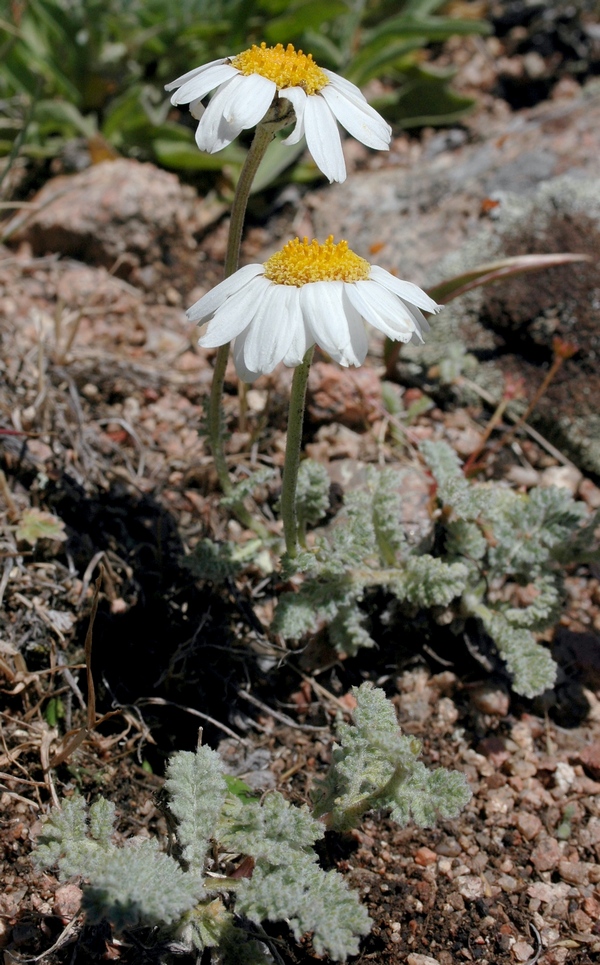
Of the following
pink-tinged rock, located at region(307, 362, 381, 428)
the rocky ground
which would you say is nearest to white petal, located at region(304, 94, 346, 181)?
the rocky ground

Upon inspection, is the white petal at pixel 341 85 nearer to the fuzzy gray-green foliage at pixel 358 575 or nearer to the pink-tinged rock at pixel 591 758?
the fuzzy gray-green foliage at pixel 358 575

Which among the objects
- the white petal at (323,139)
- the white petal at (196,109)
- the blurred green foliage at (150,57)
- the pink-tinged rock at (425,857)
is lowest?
the pink-tinged rock at (425,857)

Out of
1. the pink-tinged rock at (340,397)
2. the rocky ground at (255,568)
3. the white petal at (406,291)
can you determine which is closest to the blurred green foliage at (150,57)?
the rocky ground at (255,568)

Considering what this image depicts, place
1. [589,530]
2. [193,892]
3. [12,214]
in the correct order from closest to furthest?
[193,892]
[589,530]
[12,214]

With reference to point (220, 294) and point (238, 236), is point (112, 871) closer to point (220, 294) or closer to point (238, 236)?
point (220, 294)

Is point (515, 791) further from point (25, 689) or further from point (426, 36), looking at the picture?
point (426, 36)

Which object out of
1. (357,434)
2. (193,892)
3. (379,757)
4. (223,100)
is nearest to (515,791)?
(379,757)
